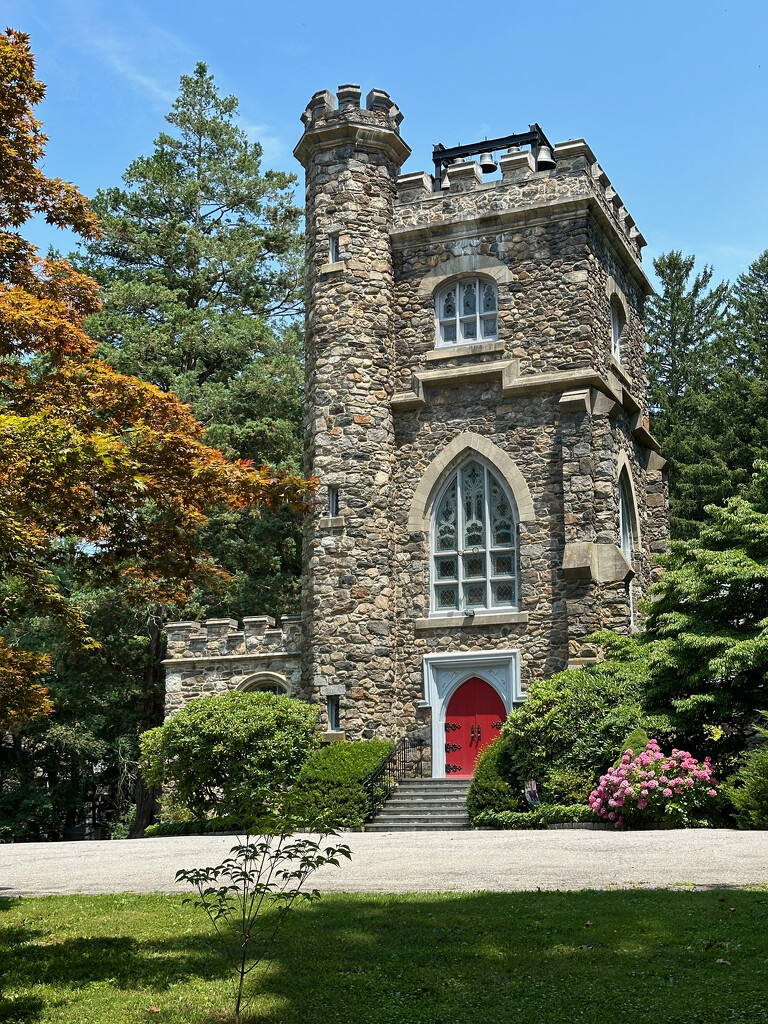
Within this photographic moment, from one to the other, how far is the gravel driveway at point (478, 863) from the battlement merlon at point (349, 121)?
1368 centimetres

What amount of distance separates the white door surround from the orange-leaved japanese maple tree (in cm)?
928

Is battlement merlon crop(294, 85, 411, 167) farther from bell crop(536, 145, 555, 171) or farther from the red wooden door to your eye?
the red wooden door

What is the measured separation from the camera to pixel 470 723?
68.6 feet

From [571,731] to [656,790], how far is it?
2333mm

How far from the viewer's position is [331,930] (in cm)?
789

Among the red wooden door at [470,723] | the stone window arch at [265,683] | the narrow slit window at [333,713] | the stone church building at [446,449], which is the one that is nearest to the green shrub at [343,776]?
the narrow slit window at [333,713]

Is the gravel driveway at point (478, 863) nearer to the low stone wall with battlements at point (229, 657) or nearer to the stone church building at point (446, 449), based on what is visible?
the stone church building at point (446, 449)

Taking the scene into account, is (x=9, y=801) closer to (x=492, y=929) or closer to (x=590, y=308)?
(x=590, y=308)

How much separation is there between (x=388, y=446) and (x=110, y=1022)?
16.4 meters

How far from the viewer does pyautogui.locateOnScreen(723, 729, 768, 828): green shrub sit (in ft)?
44.8

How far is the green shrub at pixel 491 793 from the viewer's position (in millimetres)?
16734

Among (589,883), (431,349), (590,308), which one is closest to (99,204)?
(431,349)

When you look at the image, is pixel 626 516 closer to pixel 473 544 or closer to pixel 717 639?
pixel 473 544

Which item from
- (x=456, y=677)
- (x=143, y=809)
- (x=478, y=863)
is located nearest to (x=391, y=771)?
(x=456, y=677)
